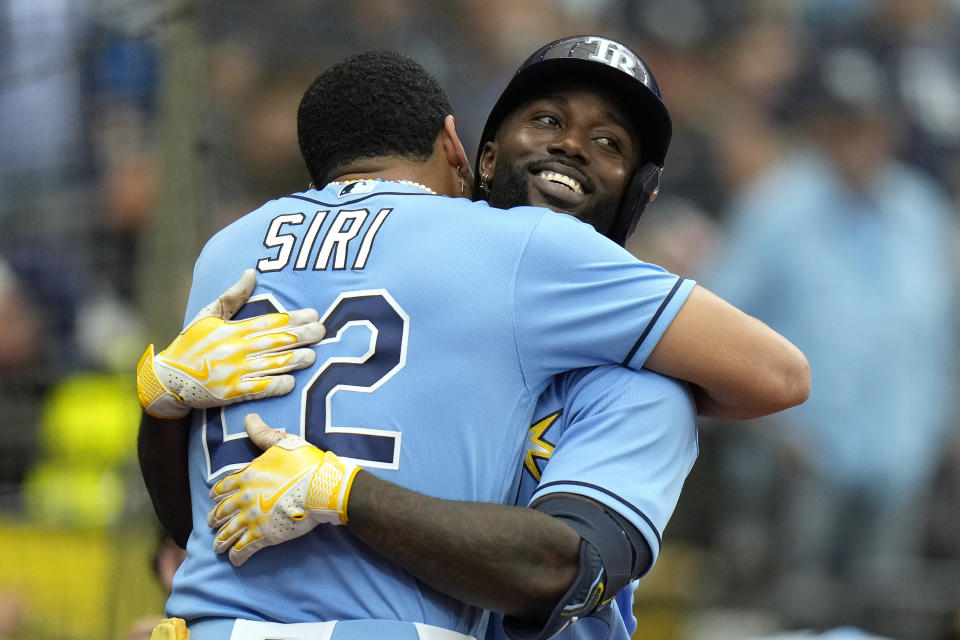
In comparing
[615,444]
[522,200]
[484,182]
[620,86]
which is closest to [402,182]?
[522,200]

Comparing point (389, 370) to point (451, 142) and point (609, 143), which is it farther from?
point (609, 143)

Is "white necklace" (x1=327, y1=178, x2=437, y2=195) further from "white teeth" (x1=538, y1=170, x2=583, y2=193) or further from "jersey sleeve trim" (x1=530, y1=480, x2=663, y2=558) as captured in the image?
"jersey sleeve trim" (x1=530, y1=480, x2=663, y2=558)

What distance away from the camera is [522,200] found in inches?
119

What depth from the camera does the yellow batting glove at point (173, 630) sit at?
7.89 ft

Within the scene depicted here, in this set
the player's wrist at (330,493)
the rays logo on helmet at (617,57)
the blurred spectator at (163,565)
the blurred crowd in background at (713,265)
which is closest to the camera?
the player's wrist at (330,493)

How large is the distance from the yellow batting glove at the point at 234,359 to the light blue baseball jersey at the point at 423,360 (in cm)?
4

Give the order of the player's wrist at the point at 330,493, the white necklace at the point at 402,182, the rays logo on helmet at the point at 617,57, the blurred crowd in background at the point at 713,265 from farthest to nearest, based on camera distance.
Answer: the blurred crowd in background at the point at 713,265 → the rays logo on helmet at the point at 617,57 → the white necklace at the point at 402,182 → the player's wrist at the point at 330,493

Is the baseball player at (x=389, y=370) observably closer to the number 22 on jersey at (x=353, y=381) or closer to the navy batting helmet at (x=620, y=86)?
the number 22 on jersey at (x=353, y=381)

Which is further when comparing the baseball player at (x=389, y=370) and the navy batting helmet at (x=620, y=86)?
the navy batting helmet at (x=620, y=86)

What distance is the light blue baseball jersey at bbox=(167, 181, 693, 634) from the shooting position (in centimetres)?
236

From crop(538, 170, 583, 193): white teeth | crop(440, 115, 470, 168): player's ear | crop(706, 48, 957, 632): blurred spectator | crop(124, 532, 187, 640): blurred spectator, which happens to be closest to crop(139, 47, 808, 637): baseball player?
crop(440, 115, 470, 168): player's ear

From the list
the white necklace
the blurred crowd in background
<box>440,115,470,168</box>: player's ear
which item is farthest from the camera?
the blurred crowd in background

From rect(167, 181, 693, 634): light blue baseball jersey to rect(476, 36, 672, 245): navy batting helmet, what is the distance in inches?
22.9

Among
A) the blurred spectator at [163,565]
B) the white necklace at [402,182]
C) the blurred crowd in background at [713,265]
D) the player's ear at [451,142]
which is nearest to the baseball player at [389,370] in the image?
the white necklace at [402,182]
